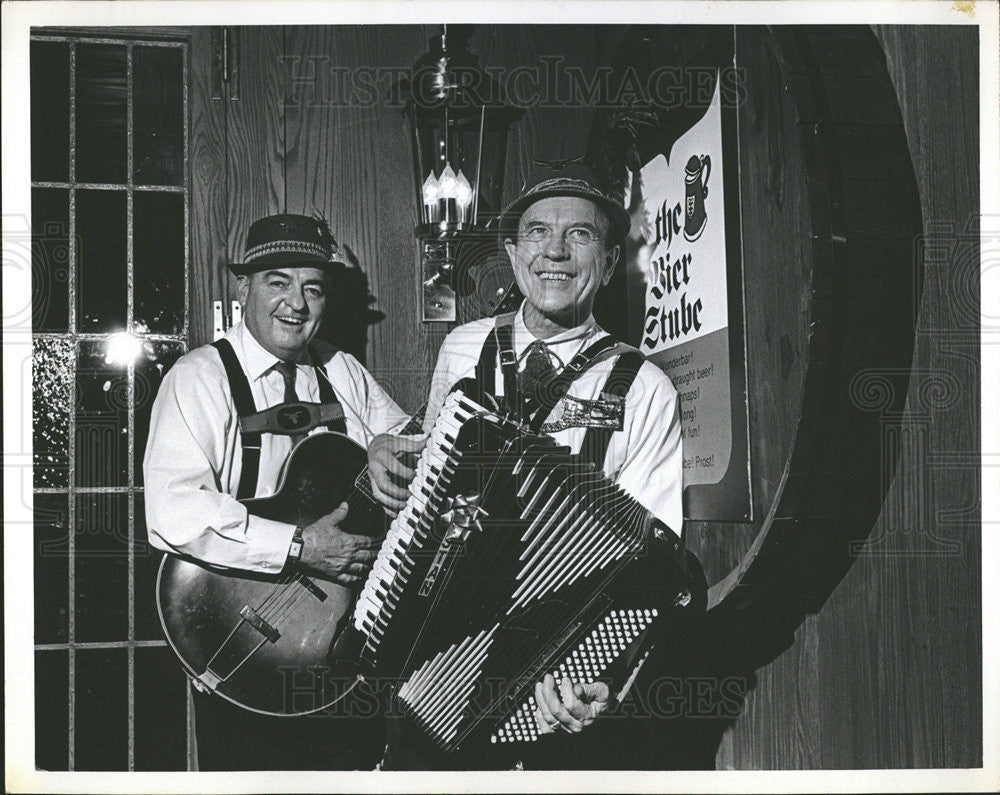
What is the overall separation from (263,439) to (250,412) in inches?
3.2

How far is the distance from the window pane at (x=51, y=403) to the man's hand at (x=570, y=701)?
1381 mm

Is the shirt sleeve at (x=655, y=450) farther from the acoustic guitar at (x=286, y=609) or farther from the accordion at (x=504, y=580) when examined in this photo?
the acoustic guitar at (x=286, y=609)

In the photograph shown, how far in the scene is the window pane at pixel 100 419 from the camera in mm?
2574

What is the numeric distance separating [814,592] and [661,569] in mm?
393

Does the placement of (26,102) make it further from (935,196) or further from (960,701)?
(960,701)

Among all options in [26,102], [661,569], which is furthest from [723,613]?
[26,102]

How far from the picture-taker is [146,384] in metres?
2.58

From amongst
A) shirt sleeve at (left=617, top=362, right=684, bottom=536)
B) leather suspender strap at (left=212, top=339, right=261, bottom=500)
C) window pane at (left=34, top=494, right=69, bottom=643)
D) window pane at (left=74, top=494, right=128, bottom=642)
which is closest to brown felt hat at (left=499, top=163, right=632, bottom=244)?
shirt sleeve at (left=617, top=362, right=684, bottom=536)

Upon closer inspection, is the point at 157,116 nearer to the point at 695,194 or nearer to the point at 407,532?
the point at 407,532

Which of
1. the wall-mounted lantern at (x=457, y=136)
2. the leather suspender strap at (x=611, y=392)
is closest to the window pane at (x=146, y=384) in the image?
the wall-mounted lantern at (x=457, y=136)

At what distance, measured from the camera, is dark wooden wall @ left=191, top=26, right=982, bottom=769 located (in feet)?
8.03

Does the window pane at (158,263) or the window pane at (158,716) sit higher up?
the window pane at (158,263)

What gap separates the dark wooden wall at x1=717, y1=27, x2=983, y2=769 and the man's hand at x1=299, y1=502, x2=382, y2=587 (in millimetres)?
1113

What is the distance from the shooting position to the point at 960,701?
246 cm
